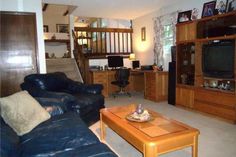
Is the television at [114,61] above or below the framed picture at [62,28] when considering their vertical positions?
below

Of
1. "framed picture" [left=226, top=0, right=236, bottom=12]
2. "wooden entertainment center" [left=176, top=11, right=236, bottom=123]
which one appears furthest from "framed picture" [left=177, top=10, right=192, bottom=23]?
"framed picture" [left=226, top=0, right=236, bottom=12]

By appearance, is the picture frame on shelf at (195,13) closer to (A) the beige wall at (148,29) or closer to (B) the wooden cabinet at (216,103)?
(A) the beige wall at (148,29)

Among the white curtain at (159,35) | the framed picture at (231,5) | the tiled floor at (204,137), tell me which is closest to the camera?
the tiled floor at (204,137)

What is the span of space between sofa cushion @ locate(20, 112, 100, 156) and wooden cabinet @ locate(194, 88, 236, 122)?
2.64 meters

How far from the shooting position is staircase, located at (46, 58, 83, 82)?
6341 mm

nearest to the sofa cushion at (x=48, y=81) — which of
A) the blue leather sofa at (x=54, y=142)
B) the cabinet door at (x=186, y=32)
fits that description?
the blue leather sofa at (x=54, y=142)

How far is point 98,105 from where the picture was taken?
3.67 metres

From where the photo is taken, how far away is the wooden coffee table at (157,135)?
1836 millimetres

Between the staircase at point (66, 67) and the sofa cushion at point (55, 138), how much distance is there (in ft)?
13.4

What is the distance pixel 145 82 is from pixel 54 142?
13.6 feet

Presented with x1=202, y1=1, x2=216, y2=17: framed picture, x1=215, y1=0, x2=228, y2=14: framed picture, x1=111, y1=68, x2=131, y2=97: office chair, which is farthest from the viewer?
x1=111, y1=68, x2=131, y2=97: office chair

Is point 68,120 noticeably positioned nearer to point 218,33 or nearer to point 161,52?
point 218,33

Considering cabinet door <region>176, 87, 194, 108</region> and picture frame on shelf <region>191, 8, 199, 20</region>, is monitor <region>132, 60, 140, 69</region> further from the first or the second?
picture frame on shelf <region>191, 8, 199, 20</region>

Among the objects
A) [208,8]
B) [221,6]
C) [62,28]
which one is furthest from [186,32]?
[62,28]
